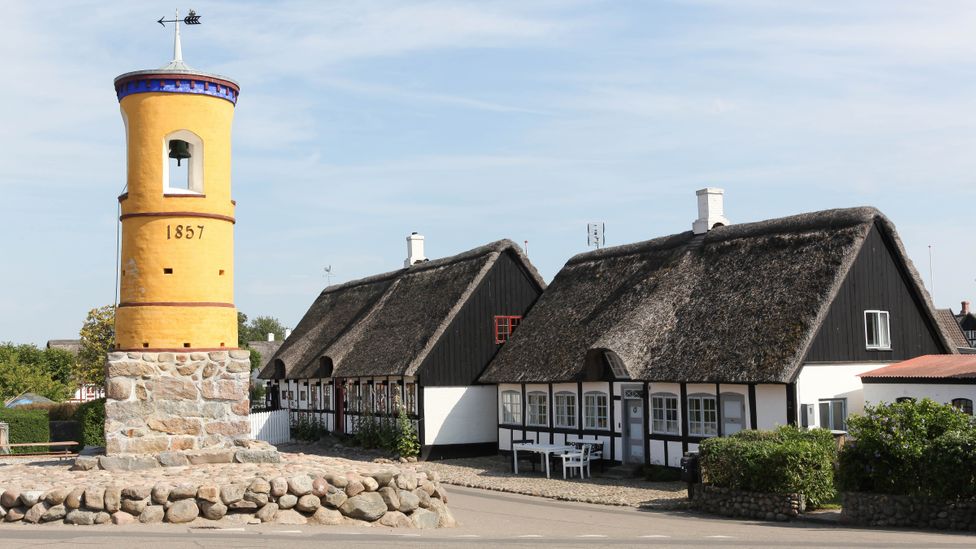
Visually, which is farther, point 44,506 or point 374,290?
point 374,290

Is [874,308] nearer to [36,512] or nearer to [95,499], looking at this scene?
[95,499]

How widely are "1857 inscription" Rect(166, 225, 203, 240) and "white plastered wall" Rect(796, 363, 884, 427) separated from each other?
12182 mm

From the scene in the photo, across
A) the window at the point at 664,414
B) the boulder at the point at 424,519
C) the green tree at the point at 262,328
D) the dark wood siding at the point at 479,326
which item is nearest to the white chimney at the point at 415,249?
the dark wood siding at the point at 479,326

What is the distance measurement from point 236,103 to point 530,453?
12.1 m

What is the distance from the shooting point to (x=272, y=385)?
42094 mm

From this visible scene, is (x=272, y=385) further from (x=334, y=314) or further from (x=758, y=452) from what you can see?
(x=758, y=452)

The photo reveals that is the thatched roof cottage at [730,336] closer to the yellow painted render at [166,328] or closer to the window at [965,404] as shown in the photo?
the window at [965,404]

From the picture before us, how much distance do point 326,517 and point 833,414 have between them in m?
11.6

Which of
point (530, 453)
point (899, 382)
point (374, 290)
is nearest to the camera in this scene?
point (899, 382)

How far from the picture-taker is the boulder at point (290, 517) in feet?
47.5

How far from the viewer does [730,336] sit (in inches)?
851

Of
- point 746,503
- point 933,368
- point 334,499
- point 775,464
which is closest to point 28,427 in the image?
point 334,499

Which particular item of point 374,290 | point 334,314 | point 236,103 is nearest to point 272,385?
point 334,314

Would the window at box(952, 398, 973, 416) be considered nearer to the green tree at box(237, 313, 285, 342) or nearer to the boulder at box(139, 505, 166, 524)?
the boulder at box(139, 505, 166, 524)
